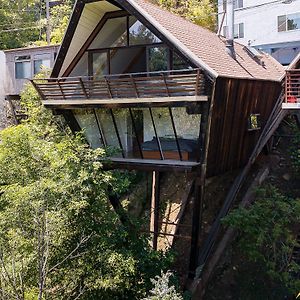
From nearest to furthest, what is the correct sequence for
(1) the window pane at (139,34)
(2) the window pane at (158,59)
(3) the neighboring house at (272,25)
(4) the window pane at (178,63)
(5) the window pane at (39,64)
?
(4) the window pane at (178,63)
(2) the window pane at (158,59)
(1) the window pane at (139,34)
(5) the window pane at (39,64)
(3) the neighboring house at (272,25)

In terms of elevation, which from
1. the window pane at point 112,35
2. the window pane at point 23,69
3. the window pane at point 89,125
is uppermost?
the window pane at point 112,35

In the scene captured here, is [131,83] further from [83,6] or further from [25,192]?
[25,192]

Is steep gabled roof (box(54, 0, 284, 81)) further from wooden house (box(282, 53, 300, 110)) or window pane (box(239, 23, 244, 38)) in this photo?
window pane (box(239, 23, 244, 38))

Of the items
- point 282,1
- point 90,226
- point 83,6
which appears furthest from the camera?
point 282,1

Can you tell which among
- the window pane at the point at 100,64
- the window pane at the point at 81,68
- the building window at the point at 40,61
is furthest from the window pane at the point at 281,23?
the window pane at the point at 81,68

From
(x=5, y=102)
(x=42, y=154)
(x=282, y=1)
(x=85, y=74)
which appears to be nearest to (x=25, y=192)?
(x=42, y=154)

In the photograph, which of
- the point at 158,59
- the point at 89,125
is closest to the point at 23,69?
the point at 89,125

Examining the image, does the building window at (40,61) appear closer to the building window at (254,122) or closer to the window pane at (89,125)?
the window pane at (89,125)
